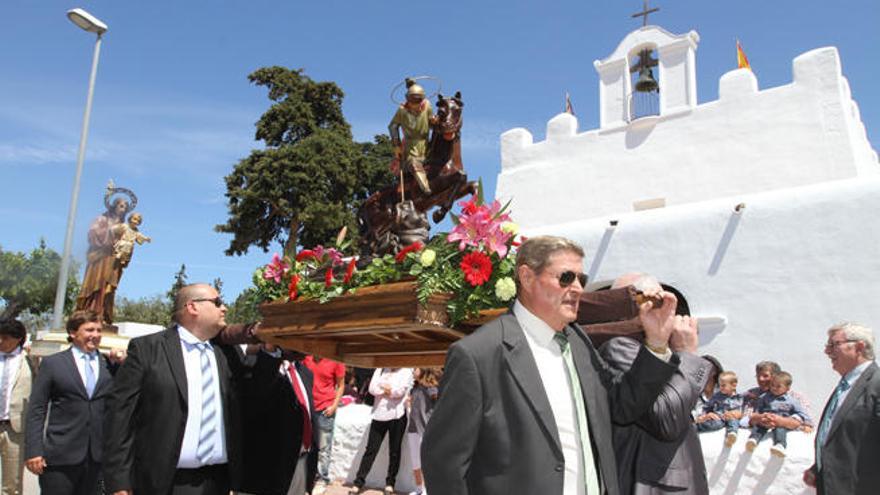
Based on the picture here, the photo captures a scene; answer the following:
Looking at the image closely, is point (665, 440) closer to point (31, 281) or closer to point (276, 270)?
point (276, 270)

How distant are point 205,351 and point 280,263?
0.76 metres

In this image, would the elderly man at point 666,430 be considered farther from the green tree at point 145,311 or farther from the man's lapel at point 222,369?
the green tree at point 145,311

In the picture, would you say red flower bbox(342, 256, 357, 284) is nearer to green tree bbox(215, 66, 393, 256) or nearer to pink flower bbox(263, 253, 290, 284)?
pink flower bbox(263, 253, 290, 284)

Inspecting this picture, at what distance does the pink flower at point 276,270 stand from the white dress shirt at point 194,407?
0.63 meters

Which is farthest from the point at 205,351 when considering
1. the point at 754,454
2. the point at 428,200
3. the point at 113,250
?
the point at 113,250

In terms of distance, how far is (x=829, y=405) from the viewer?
468 centimetres

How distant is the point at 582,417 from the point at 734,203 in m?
9.89

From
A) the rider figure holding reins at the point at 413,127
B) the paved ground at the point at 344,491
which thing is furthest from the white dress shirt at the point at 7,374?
the rider figure holding reins at the point at 413,127

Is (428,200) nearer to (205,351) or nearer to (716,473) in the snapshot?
(205,351)

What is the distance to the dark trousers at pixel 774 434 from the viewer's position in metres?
6.02

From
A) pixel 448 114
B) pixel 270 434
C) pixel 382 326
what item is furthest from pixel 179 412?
pixel 448 114

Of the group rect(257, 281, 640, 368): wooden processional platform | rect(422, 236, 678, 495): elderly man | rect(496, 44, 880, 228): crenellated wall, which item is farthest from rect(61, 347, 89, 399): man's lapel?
rect(496, 44, 880, 228): crenellated wall

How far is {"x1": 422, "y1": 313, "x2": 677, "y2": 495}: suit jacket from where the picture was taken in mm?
2357

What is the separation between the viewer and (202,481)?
420cm
